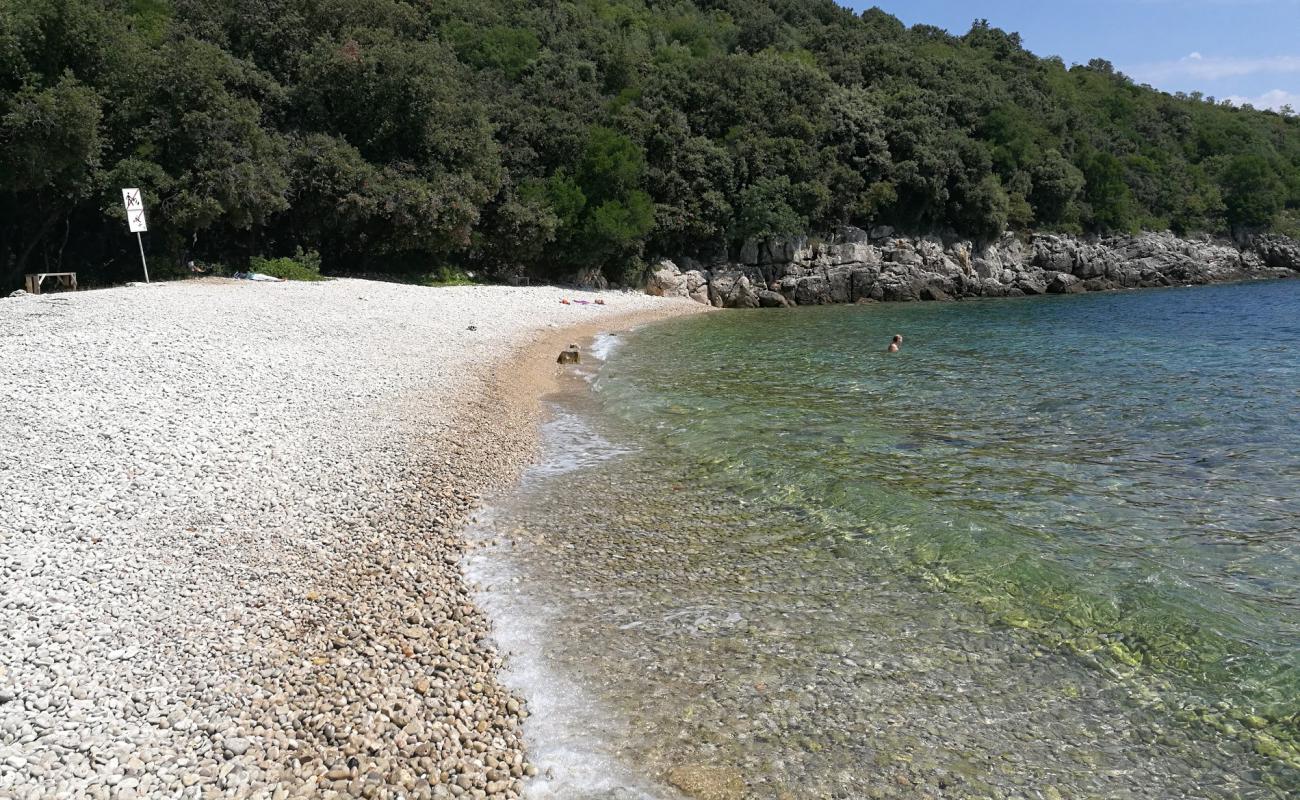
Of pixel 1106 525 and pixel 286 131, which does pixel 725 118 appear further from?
pixel 1106 525

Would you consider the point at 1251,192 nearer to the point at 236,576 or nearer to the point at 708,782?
the point at 708,782

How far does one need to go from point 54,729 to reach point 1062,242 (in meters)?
63.4

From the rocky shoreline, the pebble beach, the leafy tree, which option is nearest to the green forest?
the leafy tree

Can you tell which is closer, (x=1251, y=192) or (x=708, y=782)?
(x=708, y=782)

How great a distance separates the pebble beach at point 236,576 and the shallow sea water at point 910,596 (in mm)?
693

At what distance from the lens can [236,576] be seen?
21.8 ft

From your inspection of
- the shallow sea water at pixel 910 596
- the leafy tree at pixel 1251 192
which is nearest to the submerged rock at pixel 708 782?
the shallow sea water at pixel 910 596

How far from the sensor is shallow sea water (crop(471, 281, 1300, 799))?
16.4 ft

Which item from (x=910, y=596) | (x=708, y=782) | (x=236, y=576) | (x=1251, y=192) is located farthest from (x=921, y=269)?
(x=708, y=782)

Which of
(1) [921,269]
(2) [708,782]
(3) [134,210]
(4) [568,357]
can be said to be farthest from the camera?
(1) [921,269]

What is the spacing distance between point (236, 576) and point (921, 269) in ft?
161

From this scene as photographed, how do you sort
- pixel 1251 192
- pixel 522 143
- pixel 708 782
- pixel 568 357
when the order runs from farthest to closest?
pixel 1251 192, pixel 522 143, pixel 568 357, pixel 708 782

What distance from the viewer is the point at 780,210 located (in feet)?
151

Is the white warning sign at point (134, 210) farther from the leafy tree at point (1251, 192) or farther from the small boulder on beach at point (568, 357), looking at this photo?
the leafy tree at point (1251, 192)
